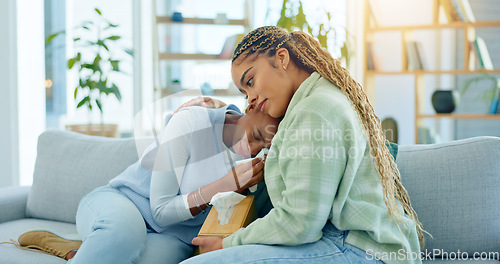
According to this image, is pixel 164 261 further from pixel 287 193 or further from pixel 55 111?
pixel 55 111

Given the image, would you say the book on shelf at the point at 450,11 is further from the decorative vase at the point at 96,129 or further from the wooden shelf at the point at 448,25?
the decorative vase at the point at 96,129

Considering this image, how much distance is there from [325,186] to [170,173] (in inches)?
25.7

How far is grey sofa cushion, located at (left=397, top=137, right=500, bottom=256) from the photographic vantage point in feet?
5.15

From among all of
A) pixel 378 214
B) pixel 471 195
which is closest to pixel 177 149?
pixel 378 214

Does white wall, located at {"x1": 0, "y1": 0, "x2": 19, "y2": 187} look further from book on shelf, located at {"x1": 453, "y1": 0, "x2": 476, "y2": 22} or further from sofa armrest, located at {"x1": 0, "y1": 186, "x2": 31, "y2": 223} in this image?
book on shelf, located at {"x1": 453, "y1": 0, "x2": 476, "y2": 22}

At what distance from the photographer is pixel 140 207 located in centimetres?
164

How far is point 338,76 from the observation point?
1.22 meters

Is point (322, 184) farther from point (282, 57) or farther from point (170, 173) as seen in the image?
point (170, 173)

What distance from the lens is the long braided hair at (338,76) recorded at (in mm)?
1157

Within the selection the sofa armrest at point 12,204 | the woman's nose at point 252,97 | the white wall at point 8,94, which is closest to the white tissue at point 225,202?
the woman's nose at point 252,97

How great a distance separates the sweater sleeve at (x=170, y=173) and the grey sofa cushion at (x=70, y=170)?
0.46m

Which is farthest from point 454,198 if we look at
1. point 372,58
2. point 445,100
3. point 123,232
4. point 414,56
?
point 372,58

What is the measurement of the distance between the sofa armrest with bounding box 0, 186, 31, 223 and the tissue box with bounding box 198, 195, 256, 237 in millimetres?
1182

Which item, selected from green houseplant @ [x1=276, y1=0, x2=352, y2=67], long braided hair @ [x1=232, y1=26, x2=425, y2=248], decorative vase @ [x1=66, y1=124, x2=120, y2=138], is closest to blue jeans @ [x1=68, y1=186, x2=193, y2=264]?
long braided hair @ [x1=232, y1=26, x2=425, y2=248]
